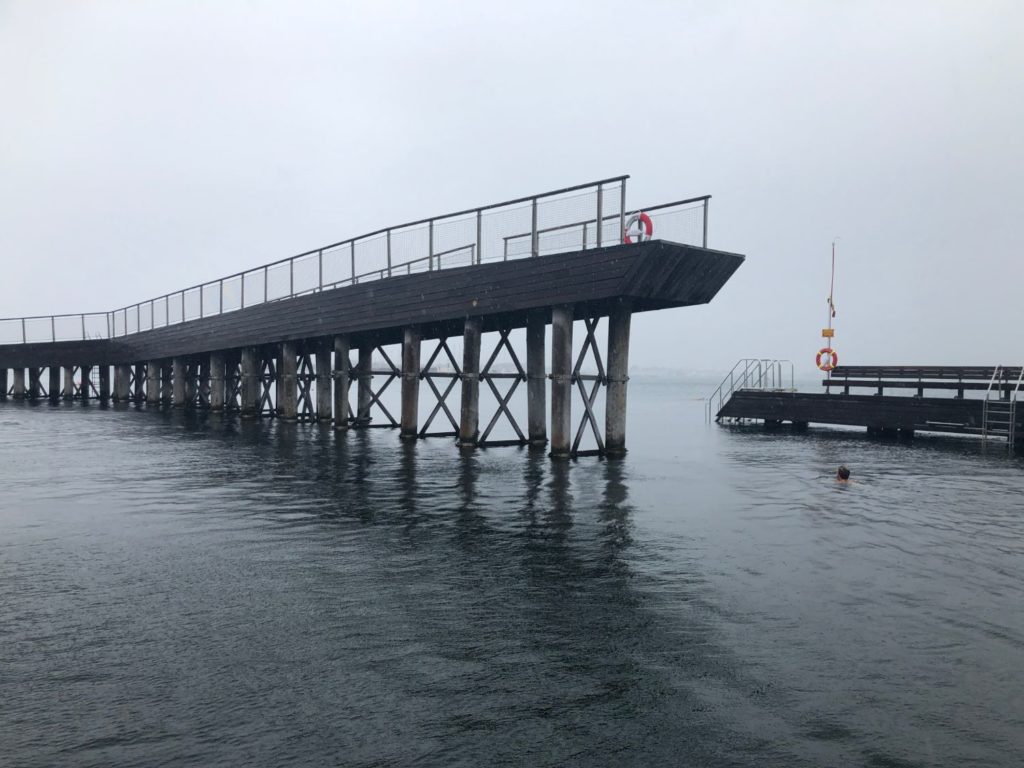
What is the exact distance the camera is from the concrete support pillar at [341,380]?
31.0 metres

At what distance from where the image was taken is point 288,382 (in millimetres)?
35281

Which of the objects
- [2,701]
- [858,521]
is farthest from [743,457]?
[2,701]

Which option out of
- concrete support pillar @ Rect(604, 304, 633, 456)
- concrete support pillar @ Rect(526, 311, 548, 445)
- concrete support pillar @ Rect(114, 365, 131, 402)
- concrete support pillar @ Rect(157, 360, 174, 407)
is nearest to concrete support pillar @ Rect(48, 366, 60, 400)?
concrete support pillar @ Rect(114, 365, 131, 402)

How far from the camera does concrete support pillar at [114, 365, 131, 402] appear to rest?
2205 inches

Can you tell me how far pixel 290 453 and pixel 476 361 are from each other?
616cm

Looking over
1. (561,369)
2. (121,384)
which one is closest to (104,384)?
(121,384)

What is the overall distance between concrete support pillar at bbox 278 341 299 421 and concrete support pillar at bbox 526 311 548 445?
13.3 m

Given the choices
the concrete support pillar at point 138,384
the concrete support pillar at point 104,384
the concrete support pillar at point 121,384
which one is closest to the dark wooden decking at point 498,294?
the concrete support pillar at point 121,384

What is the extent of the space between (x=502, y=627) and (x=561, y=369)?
13952 mm

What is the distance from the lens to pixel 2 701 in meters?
5.86

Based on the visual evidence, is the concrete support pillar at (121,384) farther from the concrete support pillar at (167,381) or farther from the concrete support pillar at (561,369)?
the concrete support pillar at (561,369)

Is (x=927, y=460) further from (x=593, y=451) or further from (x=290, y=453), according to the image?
(x=290, y=453)

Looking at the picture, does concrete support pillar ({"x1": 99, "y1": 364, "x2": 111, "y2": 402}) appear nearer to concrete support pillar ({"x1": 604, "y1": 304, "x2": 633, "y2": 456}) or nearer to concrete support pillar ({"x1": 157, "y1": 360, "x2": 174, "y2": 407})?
concrete support pillar ({"x1": 157, "y1": 360, "x2": 174, "y2": 407})

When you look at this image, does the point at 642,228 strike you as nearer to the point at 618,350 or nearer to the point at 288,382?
the point at 618,350
